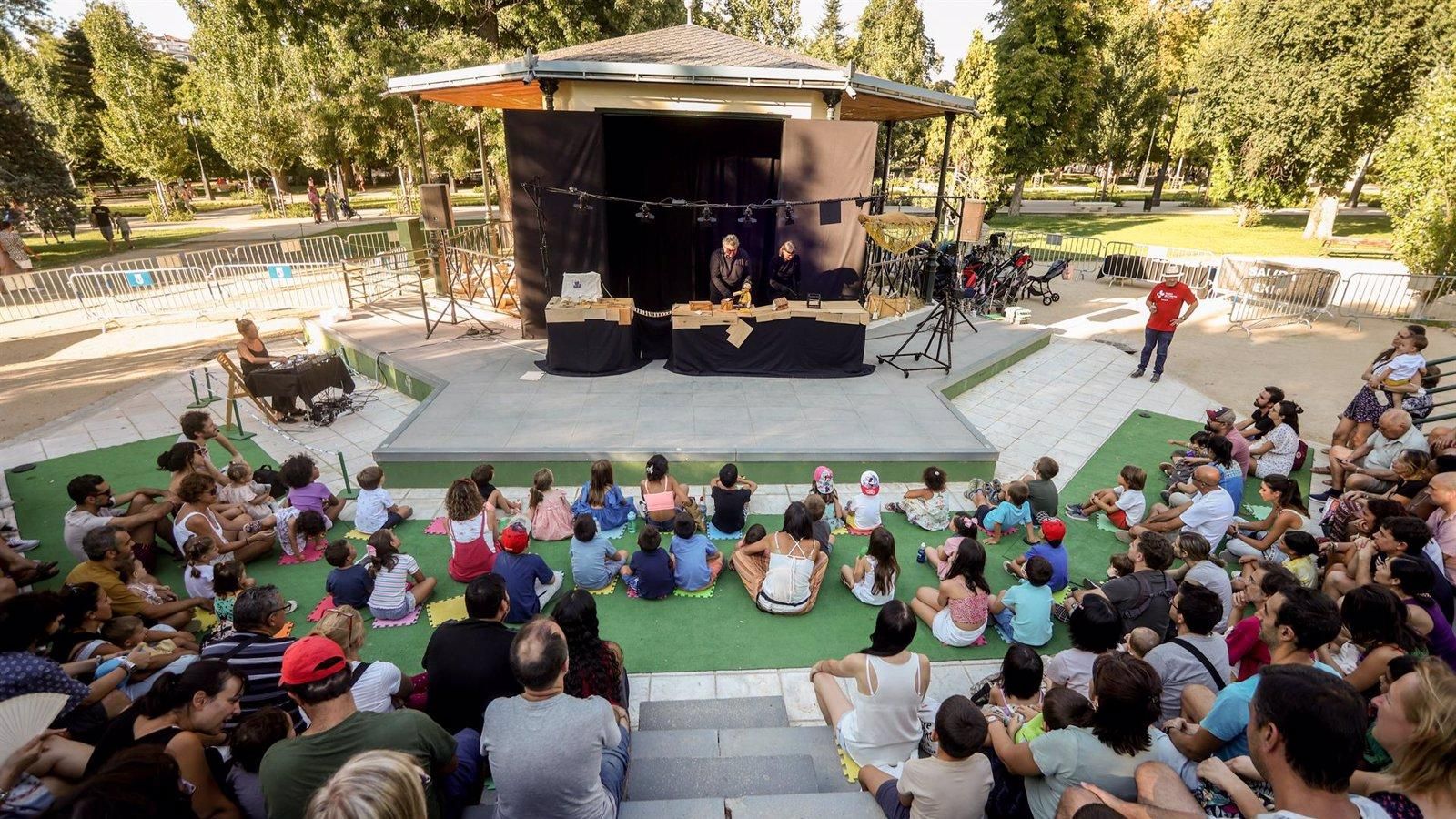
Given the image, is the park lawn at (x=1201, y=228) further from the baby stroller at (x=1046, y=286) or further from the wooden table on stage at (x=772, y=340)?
the wooden table on stage at (x=772, y=340)

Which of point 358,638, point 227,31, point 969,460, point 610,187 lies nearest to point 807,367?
point 969,460

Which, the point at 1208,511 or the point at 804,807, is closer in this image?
the point at 804,807

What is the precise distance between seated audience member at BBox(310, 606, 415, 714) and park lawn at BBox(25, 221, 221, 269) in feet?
83.7

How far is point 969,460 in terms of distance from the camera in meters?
7.74

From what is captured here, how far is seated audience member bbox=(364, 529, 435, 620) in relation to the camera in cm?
507

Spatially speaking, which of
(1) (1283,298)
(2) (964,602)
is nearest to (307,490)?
(2) (964,602)

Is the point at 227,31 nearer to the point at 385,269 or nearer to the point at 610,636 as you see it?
the point at 385,269

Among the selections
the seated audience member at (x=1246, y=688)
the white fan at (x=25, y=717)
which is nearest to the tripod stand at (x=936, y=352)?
the seated audience member at (x=1246, y=688)

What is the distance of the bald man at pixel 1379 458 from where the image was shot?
253 inches

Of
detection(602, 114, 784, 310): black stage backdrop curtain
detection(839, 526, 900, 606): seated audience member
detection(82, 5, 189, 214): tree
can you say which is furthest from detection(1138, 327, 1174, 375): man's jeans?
detection(82, 5, 189, 214): tree

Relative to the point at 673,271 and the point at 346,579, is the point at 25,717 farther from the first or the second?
the point at 673,271

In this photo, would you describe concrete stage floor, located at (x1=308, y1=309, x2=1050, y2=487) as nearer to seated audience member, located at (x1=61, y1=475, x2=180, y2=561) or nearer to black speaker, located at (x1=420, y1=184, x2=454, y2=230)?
seated audience member, located at (x1=61, y1=475, x2=180, y2=561)

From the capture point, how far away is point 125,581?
4887 mm

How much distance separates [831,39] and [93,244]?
42.0 m
